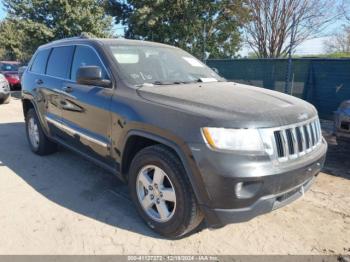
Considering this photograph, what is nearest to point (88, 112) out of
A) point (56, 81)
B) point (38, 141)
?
point (56, 81)

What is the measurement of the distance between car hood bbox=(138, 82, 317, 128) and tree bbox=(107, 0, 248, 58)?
1399cm

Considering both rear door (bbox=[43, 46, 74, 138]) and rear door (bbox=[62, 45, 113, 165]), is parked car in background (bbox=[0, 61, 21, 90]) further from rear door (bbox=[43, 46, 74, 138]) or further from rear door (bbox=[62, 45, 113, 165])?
Result: rear door (bbox=[62, 45, 113, 165])

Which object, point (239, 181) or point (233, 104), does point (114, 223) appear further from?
point (233, 104)

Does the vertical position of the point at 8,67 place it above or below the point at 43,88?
below

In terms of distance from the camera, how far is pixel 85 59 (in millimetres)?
4121

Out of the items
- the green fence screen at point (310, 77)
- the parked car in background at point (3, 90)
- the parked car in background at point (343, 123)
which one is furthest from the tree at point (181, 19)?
the parked car in background at point (343, 123)

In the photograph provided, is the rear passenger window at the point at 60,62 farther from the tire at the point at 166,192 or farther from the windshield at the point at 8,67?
the windshield at the point at 8,67

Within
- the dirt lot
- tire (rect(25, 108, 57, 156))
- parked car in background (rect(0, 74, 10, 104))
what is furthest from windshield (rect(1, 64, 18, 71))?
the dirt lot

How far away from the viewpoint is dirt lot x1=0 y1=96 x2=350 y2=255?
3.02 meters

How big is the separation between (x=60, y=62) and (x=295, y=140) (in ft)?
11.1

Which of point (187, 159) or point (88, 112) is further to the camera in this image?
point (88, 112)

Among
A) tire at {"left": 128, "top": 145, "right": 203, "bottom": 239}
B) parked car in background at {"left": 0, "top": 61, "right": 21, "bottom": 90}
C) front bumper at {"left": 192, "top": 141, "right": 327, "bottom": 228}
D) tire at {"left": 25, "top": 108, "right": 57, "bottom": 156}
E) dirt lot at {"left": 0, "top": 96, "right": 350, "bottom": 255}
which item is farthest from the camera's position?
parked car in background at {"left": 0, "top": 61, "right": 21, "bottom": 90}

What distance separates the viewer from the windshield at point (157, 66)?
3.67 m

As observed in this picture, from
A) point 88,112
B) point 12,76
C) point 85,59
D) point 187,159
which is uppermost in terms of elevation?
point 85,59
